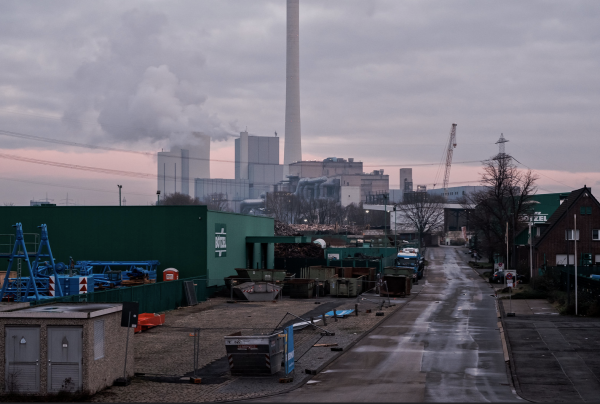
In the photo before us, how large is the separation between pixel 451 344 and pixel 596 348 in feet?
17.5

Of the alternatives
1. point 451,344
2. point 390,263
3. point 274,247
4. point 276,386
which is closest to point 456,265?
point 390,263

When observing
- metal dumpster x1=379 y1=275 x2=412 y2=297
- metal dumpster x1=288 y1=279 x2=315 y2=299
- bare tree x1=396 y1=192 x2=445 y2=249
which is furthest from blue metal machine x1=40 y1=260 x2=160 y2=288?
bare tree x1=396 y1=192 x2=445 y2=249

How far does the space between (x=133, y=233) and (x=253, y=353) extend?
2989cm

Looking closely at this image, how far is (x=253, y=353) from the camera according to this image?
62.3 feet

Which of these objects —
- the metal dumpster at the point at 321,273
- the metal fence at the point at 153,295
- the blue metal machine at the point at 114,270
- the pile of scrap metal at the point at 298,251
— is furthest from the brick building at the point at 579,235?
the blue metal machine at the point at 114,270

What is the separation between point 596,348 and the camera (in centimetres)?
2400

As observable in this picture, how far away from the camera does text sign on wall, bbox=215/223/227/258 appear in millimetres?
48541

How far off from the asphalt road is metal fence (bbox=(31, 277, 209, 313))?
12.1 meters

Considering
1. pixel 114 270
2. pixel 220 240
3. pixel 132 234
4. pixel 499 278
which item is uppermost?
pixel 132 234

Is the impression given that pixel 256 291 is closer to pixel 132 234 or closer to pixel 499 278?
pixel 132 234

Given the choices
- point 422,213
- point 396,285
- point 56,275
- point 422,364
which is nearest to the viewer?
point 422,364

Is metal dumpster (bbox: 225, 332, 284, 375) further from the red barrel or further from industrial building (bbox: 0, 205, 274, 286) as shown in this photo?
industrial building (bbox: 0, 205, 274, 286)

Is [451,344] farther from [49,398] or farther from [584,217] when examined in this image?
[584,217]

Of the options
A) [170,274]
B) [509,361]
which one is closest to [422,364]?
[509,361]
